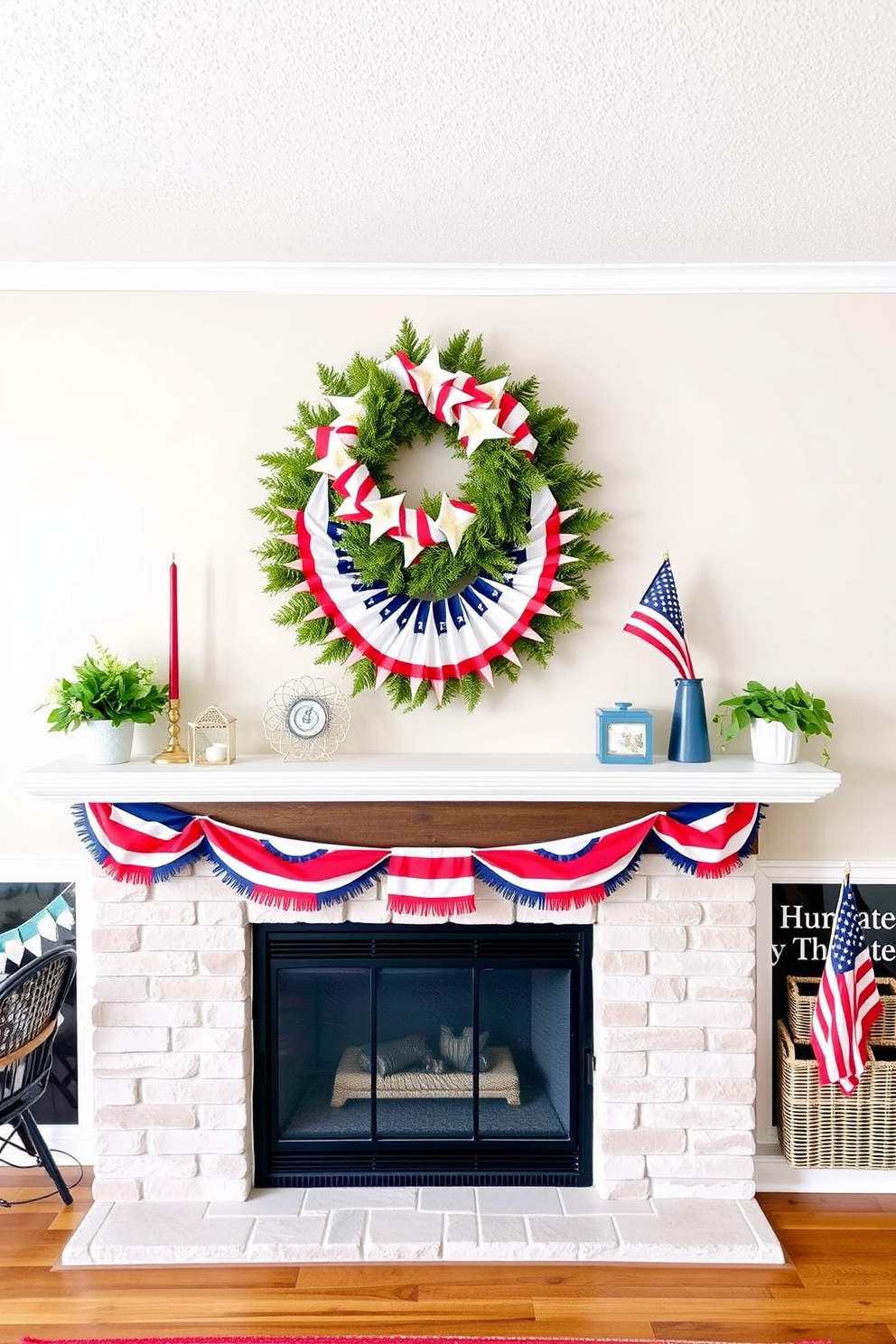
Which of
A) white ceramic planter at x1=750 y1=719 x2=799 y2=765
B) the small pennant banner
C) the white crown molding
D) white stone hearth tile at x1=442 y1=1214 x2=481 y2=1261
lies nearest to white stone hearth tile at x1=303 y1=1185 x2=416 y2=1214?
white stone hearth tile at x1=442 y1=1214 x2=481 y2=1261

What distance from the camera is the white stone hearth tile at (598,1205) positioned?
2344mm

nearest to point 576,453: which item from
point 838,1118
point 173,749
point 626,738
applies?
point 626,738

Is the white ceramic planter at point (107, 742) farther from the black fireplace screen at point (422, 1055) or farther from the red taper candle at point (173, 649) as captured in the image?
the black fireplace screen at point (422, 1055)

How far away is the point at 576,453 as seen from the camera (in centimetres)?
252

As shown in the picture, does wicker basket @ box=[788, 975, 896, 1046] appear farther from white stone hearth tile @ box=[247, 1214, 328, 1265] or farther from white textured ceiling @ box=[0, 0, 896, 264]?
white textured ceiling @ box=[0, 0, 896, 264]

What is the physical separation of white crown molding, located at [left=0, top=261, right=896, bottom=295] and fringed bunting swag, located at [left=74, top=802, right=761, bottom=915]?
55.1 inches

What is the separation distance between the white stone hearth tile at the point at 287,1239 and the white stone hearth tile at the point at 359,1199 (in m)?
0.06

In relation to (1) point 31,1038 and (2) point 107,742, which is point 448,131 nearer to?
(2) point 107,742

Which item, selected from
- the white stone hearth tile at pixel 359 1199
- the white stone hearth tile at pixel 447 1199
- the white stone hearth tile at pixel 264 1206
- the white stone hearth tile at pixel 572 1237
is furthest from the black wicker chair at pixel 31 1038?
the white stone hearth tile at pixel 572 1237

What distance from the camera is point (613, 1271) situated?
7.13 feet

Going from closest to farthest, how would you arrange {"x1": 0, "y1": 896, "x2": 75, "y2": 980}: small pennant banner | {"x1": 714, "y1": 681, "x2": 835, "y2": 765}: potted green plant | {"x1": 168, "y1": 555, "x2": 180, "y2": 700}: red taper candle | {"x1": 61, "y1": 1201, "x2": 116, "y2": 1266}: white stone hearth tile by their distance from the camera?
{"x1": 61, "y1": 1201, "x2": 116, "y2": 1266}: white stone hearth tile
{"x1": 714, "y1": 681, "x2": 835, "y2": 765}: potted green plant
{"x1": 168, "y1": 555, "x2": 180, "y2": 700}: red taper candle
{"x1": 0, "y1": 896, "x2": 75, "y2": 980}: small pennant banner

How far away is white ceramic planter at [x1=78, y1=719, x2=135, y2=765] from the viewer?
2330mm

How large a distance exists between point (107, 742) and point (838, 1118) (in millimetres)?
2173

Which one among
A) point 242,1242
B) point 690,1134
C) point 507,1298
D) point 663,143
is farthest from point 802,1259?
point 663,143
